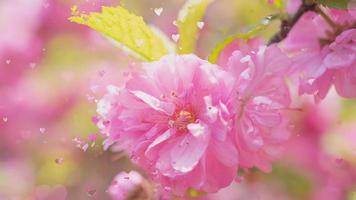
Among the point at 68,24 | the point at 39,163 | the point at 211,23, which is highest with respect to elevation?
the point at 211,23

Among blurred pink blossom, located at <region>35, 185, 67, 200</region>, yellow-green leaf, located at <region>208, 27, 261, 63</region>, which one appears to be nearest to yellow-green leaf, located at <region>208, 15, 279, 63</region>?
yellow-green leaf, located at <region>208, 27, 261, 63</region>

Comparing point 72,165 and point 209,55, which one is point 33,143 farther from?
point 209,55

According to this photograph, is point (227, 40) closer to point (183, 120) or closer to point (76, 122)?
point (183, 120)

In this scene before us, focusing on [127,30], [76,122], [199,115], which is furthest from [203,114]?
[76,122]

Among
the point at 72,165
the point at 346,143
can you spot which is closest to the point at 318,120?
the point at 346,143

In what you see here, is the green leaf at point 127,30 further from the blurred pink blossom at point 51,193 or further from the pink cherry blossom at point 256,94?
the blurred pink blossom at point 51,193

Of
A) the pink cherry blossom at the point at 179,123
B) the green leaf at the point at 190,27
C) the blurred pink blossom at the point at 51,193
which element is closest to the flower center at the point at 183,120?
the pink cherry blossom at the point at 179,123
